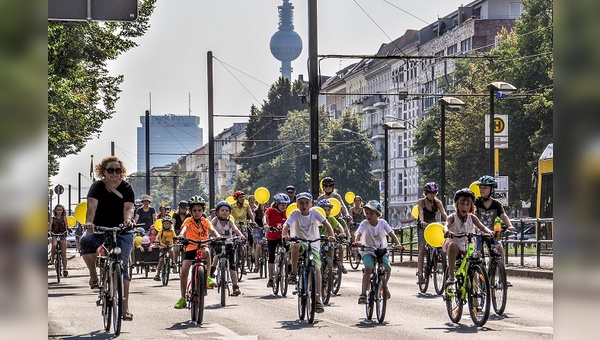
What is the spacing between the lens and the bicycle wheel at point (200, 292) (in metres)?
14.8

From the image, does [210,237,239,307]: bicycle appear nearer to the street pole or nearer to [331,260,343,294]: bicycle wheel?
[331,260,343,294]: bicycle wheel

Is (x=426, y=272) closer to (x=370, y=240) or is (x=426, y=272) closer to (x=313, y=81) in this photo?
(x=370, y=240)

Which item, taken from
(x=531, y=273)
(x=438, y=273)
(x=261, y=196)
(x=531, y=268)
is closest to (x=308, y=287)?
(x=438, y=273)

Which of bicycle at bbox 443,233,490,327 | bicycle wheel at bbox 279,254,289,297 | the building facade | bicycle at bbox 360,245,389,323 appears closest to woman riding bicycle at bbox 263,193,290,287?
bicycle wheel at bbox 279,254,289,297

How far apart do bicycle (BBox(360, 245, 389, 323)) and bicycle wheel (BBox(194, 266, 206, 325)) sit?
1.99 metres

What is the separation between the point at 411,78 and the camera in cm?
12556

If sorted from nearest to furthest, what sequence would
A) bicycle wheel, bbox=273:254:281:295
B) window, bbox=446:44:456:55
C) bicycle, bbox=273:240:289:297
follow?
bicycle, bbox=273:240:289:297, bicycle wheel, bbox=273:254:281:295, window, bbox=446:44:456:55

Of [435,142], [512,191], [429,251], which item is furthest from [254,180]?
[429,251]

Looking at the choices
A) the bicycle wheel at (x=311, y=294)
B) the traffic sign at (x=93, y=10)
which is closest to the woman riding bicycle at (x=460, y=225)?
the bicycle wheel at (x=311, y=294)

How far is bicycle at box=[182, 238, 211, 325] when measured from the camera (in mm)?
14781

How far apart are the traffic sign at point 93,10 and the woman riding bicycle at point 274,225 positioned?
12025mm

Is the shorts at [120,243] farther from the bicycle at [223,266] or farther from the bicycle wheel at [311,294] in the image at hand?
the bicycle at [223,266]
